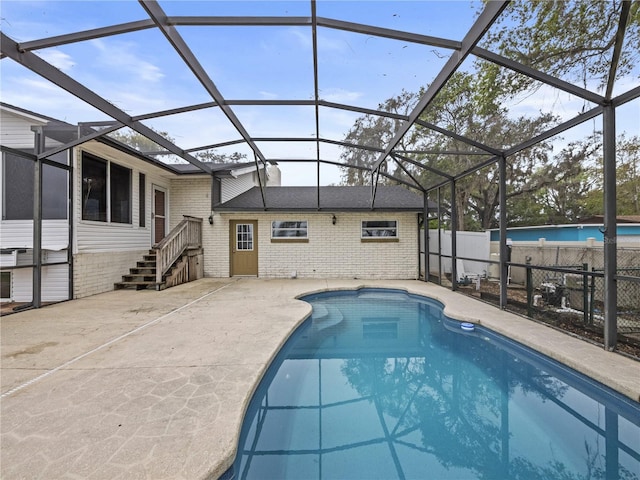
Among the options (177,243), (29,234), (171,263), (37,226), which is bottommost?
(171,263)

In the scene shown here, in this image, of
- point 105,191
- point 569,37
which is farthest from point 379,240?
point 105,191

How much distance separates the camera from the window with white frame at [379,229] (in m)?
10.5

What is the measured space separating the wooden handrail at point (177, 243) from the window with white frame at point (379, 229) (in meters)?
5.80

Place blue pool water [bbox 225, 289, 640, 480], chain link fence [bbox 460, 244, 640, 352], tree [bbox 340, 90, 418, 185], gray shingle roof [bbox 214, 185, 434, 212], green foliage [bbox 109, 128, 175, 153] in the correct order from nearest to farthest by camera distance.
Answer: blue pool water [bbox 225, 289, 640, 480] < chain link fence [bbox 460, 244, 640, 352] < tree [bbox 340, 90, 418, 185] < green foliage [bbox 109, 128, 175, 153] < gray shingle roof [bbox 214, 185, 434, 212]

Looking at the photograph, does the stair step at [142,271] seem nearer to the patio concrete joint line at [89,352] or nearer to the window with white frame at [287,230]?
the patio concrete joint line at [89,352]

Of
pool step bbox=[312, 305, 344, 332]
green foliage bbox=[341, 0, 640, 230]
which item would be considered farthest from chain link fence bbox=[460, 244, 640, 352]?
pool step bbox=[312, 305, 344, 332]

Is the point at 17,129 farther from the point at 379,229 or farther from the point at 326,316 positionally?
the point at 379,229

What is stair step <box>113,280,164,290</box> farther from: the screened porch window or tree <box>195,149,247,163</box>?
tree <box>195,149,247,163</box>

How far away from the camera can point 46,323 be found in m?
4.77

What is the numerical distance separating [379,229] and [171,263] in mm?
6834

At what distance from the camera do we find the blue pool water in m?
2.25

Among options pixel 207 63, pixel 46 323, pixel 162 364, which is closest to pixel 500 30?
pixel 207 63

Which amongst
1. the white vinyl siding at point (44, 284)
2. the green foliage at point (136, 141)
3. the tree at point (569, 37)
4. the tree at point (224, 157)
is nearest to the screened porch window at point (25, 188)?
the white vinyl siding at point (44, 284)

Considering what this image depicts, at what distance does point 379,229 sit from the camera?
34.6 feet
